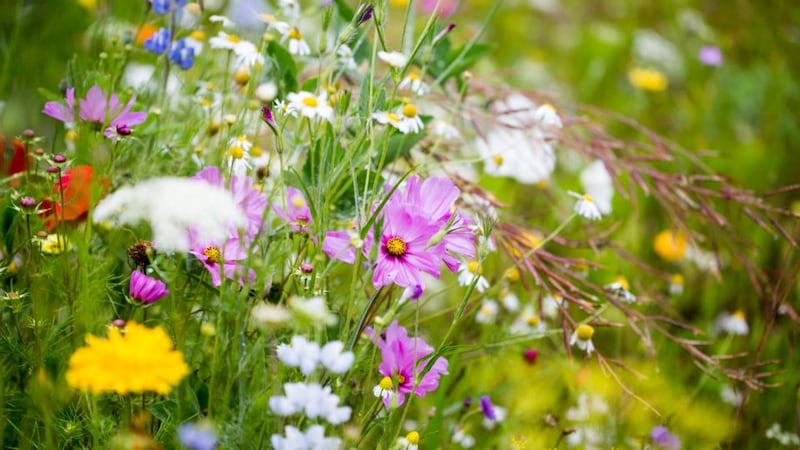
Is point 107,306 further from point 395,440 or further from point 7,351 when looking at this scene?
point 395,440

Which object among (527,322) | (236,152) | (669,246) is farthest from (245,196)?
(669,246)

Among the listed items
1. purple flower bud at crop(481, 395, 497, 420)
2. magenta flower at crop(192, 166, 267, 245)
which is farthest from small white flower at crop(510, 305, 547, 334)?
magenta flower at crop(192, 166, 267, 245)

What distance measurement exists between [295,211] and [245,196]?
0.12 meters

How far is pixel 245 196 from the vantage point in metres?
0.75

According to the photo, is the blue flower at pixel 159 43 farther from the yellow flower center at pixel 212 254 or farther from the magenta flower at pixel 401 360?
the magenta flower at pixel 401 360

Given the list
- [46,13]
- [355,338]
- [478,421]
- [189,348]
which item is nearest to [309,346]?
[355,338]

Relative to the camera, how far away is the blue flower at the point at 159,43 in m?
0.98

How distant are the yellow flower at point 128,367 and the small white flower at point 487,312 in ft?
1.98

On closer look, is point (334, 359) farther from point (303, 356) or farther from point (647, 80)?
point (647, 80)

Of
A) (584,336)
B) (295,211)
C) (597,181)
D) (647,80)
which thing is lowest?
(647,80)

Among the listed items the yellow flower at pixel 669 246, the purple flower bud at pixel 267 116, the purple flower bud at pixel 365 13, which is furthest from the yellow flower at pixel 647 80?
the purple flower bud at pixel 267 116

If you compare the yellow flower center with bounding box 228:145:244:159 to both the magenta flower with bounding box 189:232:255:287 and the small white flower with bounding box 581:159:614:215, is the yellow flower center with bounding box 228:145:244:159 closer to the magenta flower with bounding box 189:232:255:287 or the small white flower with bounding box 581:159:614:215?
the magenta flower with bounding box 189:232:255:287

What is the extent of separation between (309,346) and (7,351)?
1.20ft

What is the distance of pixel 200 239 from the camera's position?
704 millimetres
